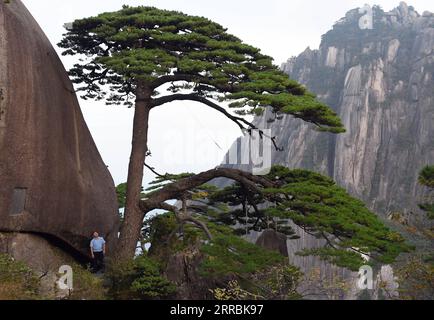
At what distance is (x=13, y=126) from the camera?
1100 cm

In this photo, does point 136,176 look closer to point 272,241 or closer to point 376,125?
point 272,241

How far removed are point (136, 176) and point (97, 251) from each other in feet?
7.65

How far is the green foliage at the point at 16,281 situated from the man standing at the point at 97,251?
262 centimetres

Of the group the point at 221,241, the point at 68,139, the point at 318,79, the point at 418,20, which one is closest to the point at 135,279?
the point at 221,241

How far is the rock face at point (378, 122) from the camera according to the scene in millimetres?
69562

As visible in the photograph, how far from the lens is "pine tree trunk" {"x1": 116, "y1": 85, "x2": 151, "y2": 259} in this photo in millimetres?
13672

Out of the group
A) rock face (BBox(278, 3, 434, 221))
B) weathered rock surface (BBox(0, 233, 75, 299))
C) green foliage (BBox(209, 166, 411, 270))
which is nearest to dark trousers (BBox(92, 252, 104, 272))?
weathered rock surface (BBox(0, 233, 75, 299))

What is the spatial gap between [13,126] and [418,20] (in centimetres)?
9450

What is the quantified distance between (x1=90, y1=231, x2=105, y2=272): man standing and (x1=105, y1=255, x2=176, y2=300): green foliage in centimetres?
152

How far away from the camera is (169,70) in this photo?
12016mm

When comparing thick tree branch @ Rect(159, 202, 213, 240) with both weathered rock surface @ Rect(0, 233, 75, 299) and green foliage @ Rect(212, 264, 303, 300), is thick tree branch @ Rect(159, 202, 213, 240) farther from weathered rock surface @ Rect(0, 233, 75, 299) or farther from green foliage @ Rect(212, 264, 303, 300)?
weathered rock surface @ Rect(0, 233, 75, 299)

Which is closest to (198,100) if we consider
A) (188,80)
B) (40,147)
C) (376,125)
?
(188,80)

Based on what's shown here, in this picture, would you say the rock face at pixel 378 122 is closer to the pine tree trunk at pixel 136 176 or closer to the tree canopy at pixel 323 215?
the tree canopy at pixel 323 215
